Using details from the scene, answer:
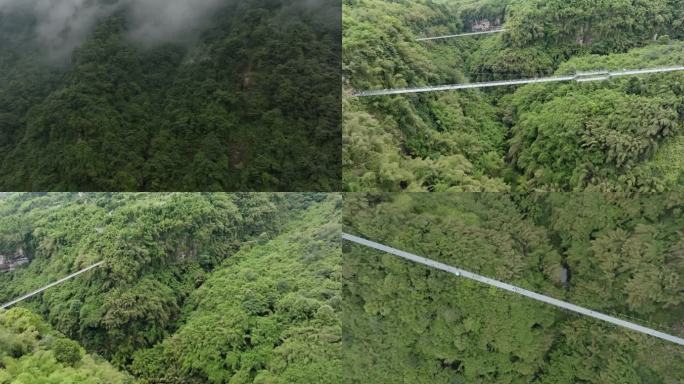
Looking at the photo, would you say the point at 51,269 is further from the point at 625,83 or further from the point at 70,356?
the point at 625,83

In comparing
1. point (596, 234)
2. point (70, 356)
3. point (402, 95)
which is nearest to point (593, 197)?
point (596, 234)

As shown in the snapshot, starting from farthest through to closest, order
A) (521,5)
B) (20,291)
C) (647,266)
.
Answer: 1. (521,5)
2. (20,291)
3. (647,266)

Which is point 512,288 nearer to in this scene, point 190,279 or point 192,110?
point 190,279

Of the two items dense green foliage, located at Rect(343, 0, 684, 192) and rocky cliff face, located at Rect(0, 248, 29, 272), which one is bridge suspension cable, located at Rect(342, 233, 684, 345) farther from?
rocky cliff face, located at Rect(0, 248, 29, 272)

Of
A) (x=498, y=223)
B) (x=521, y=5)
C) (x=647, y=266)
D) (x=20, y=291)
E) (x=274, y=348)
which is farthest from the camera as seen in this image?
(x=521, y=5)

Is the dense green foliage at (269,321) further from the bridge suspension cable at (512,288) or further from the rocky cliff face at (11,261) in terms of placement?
the rocky cliff face at (11,261)

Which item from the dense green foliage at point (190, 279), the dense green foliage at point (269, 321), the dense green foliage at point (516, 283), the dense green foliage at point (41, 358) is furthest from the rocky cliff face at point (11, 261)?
the dense green foliage at point (516, 283)
